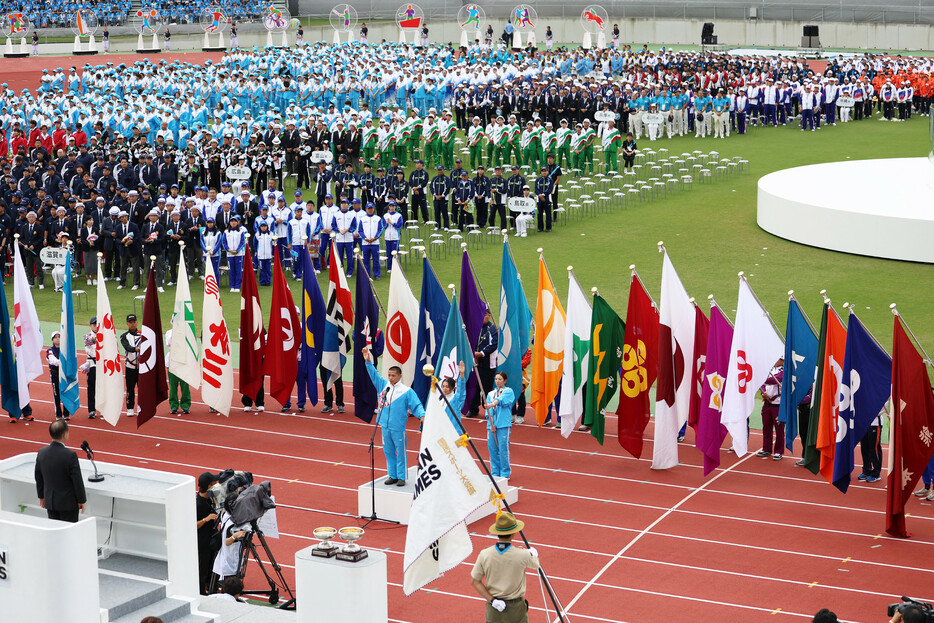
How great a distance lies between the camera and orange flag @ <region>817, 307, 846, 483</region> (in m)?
12.7

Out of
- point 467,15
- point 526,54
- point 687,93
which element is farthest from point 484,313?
point 467,15

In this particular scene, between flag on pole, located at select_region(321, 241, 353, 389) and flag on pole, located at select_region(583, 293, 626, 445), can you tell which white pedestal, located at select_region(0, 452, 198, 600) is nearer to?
flag on pole, located at select_region(321, 241, 353, 389)

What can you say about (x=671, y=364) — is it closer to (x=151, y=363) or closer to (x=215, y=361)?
(x=215, y=361)

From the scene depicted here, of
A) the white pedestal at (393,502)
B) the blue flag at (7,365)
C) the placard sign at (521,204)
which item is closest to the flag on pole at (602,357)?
the white pedestal at (393,502)

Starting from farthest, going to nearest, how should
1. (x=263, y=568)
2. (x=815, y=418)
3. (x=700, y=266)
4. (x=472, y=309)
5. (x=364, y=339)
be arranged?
(x=700, y=266)
(x=364, y=339)
(x=472, y=309)
(x=815, y=418)
(x=263, y=568)

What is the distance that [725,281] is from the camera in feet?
73.0

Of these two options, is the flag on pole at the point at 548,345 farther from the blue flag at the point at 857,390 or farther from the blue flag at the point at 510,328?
the blue flag at the point at 857,390

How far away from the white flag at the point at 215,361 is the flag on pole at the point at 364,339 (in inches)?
64.9

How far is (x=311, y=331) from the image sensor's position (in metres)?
16.3

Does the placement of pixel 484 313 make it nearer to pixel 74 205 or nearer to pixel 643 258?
pixel 643 258

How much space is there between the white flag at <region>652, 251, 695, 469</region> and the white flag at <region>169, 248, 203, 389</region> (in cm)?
595

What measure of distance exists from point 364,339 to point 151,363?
270cm

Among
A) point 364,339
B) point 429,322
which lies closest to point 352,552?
point 429,322

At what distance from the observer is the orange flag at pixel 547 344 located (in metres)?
15.0
